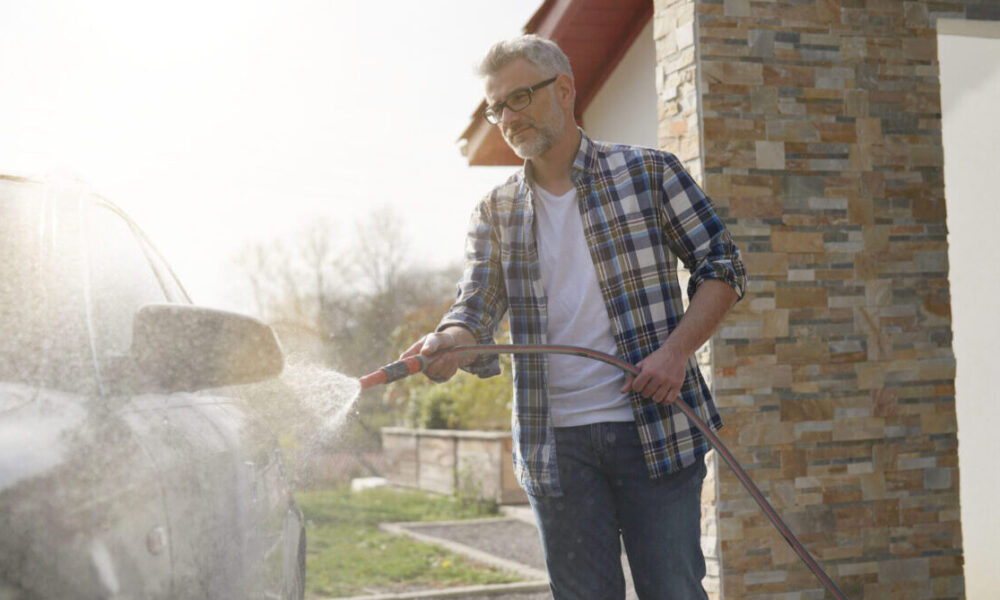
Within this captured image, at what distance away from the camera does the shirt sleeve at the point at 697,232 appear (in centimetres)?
281

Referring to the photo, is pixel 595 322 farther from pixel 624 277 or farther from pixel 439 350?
pixel 439 350

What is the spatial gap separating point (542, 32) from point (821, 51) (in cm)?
240

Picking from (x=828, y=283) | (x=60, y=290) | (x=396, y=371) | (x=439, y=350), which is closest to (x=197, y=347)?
(x=60, y=290)

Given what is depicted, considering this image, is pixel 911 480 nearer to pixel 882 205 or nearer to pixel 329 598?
pixel 882 205

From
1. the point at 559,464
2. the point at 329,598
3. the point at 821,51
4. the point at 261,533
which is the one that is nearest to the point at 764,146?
the point at 821,51

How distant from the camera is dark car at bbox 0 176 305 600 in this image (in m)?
1.39

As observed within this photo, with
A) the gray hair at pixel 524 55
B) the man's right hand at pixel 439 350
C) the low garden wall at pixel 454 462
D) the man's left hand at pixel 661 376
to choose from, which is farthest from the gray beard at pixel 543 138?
the low garden wall at pixel 454 462

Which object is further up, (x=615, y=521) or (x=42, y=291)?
(x=42, y=291)

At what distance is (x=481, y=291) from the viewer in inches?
118

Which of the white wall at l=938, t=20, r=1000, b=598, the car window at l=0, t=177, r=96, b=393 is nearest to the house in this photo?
the white wall at l=938, t=20, r=1000, b=598

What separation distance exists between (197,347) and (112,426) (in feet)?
0.76

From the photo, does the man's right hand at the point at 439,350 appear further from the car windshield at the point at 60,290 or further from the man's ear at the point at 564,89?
the car windshield at the point at 60,290

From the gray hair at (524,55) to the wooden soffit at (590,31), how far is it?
3.92m

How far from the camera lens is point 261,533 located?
6.69 ft
